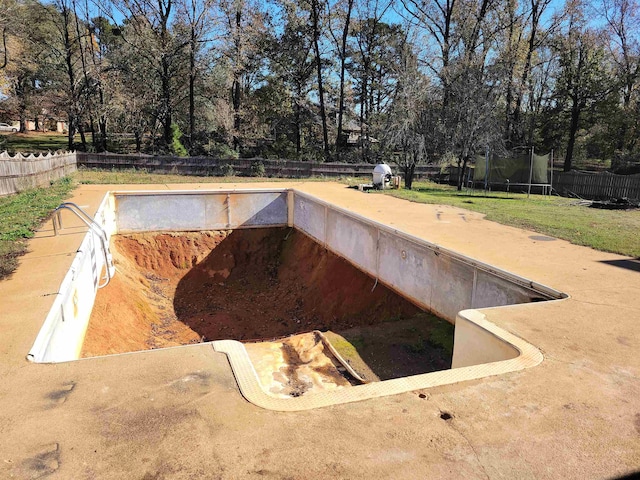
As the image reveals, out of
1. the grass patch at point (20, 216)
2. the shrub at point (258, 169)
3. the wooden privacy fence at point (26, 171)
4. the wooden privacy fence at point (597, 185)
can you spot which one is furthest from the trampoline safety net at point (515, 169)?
the wooden privacy fence at point (26, 171)

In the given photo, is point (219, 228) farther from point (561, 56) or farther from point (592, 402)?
point (561, 56)

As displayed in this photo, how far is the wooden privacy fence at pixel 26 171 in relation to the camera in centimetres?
1264

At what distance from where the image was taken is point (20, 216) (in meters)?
9.62

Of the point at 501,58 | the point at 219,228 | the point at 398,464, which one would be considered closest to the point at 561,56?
the point at 501,58

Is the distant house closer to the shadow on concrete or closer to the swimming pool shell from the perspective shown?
the swimming pool shell

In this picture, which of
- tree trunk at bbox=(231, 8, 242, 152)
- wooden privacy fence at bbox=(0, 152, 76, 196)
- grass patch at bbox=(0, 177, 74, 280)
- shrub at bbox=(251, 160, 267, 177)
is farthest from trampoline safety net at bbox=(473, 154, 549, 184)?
wooden privacy fence at bbox=(0, 152, 76, 196)

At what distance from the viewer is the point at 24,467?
7.77 feet

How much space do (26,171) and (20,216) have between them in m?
5.55

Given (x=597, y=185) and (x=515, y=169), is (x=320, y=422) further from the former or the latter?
(x=597, y=185)

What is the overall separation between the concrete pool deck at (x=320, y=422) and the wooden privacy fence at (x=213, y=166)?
Answer: 70.0ft

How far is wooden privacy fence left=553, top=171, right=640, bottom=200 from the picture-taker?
771 inches

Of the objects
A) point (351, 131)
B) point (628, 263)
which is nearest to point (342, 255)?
point (628, 263)

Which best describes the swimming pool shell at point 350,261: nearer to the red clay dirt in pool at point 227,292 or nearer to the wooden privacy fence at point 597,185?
the red clay dirt in pool at point 227,292

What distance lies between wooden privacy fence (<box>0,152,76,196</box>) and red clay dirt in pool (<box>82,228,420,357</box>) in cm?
352
